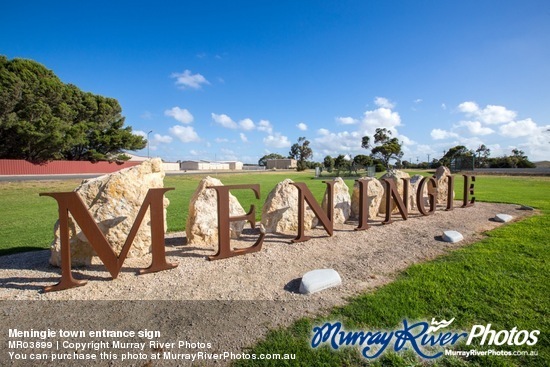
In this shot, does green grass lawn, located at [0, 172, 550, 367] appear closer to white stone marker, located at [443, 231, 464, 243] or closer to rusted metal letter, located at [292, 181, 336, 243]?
white stone marker, located at [443, 231, 464, 243]

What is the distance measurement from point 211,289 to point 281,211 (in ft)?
11.1

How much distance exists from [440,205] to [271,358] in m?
11.1

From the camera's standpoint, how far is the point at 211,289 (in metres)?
3.89

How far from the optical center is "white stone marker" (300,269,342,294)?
3.78 meters

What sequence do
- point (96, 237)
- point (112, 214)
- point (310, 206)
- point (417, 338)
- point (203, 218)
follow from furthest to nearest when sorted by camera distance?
point (310, 206)
point (203, 218)
point (112, 214)
point (96, 237)
point (417, 338)

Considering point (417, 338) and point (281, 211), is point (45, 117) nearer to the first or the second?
point (281, 211)

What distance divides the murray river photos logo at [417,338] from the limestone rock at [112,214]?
12.1ft

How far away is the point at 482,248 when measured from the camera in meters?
5.64

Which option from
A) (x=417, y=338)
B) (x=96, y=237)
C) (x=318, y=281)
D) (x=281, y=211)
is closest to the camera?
(x=417, y=338)

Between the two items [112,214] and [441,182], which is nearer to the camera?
[112,214]

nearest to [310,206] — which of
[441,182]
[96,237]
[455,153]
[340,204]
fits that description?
[340,204]

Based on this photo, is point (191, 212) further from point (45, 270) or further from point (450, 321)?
point (450, 321)

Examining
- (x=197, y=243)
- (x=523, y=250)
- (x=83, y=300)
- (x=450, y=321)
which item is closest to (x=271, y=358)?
(x=450, y=321)

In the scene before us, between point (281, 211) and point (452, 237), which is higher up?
point (281, 211)
